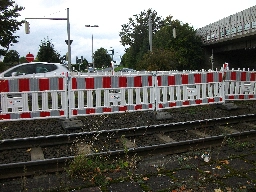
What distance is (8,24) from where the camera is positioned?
3909cm

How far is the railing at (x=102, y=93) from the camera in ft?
27.1

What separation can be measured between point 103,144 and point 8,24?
3720 cm

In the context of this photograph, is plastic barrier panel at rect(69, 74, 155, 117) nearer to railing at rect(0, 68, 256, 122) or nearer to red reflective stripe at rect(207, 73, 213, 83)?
railing at rect(0, 68, 256, 122)

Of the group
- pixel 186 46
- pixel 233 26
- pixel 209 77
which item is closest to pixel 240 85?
pixel 209 77

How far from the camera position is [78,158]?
4.84 meters

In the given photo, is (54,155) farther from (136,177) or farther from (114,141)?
(136,177)

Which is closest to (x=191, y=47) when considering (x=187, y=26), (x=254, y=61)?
(x=187, y=26)

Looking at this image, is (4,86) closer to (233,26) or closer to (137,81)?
(137,81)

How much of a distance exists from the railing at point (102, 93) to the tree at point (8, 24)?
32.2 metres

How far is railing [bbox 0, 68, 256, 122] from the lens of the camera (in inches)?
325

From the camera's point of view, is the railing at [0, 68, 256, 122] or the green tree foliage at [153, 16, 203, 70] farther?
the green tree foliage at [153, 16, 203, 70]

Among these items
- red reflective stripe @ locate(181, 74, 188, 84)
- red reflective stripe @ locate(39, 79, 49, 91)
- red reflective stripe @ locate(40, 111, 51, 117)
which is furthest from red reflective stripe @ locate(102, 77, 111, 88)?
red reflective stripe @ locate(181, 74, 188, 84)

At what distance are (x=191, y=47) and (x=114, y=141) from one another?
41543 mm

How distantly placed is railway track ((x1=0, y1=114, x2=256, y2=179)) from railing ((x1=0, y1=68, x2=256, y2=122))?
1967 millimetres
